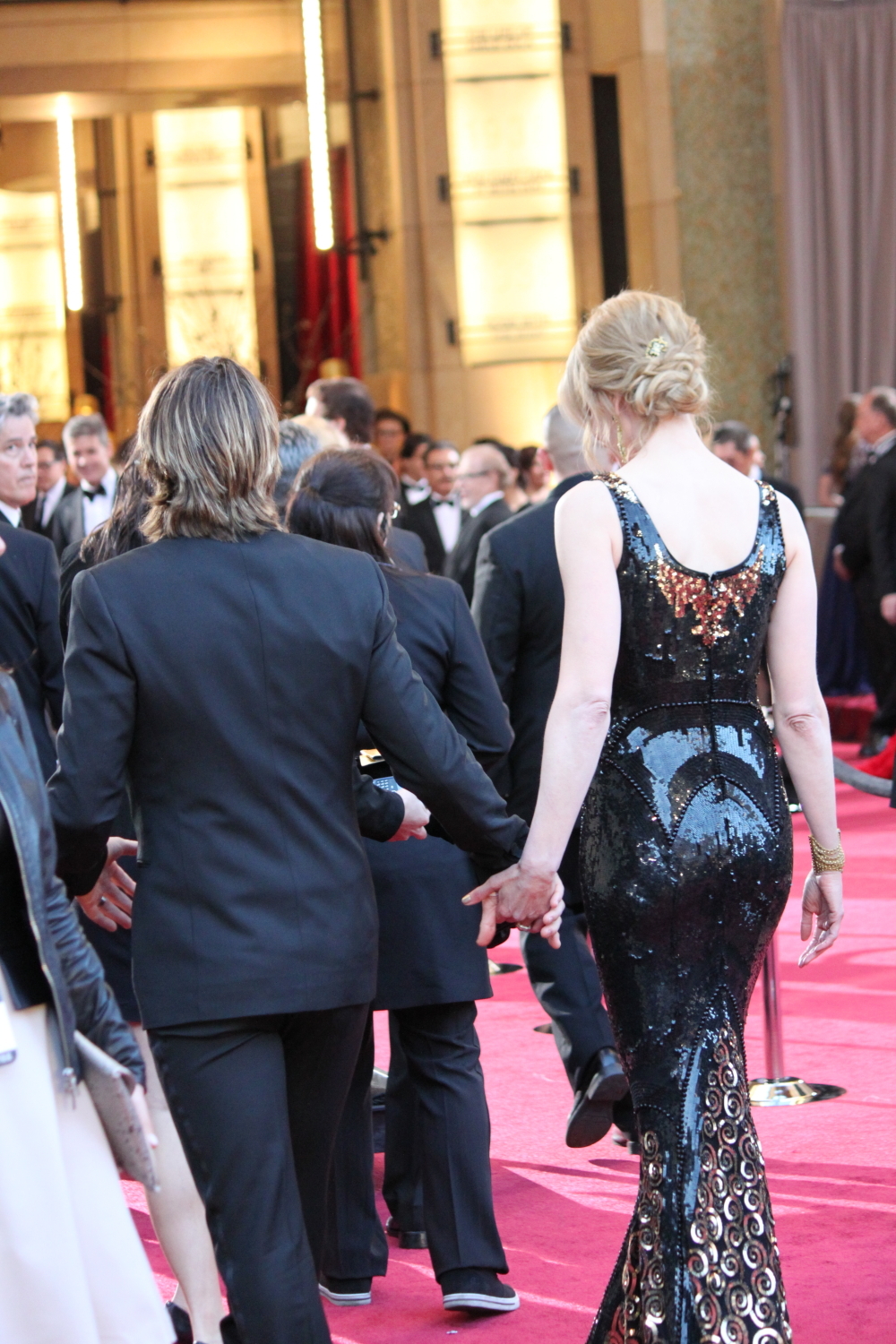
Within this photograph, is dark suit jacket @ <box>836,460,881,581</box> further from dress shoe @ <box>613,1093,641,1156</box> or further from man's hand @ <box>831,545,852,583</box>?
dress shoe @ <box>613,1093,641,1156</box>

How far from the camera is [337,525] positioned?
3.32m

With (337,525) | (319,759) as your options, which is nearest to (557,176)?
(337,525)

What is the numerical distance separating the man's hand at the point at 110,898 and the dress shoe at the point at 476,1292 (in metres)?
0.98

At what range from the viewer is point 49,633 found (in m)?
4.02

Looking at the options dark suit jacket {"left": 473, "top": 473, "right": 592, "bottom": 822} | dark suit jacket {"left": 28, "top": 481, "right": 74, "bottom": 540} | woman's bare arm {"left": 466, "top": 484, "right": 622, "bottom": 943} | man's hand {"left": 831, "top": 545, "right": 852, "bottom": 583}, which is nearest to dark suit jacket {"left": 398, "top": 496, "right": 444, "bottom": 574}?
dark suit jacket {"left": 28, "top": 481, "right": 74, "bottom": 540}

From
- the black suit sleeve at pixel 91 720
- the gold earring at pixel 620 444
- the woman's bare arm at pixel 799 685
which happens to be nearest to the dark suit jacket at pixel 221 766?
the black suit sleeve at pixel 91 720

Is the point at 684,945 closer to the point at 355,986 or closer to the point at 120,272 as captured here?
the point at 355,986

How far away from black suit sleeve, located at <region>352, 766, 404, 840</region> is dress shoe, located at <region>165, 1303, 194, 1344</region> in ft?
3.28

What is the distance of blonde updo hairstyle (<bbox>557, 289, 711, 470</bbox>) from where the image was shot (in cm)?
279

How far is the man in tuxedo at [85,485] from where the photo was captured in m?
7.92

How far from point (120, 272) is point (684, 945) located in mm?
16359

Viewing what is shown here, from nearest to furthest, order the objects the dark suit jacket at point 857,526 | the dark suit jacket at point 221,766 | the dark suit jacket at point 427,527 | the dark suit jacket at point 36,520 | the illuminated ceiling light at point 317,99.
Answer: the dark suit jacket at point 221,766, the dark suit jacket at point 36,520, the dark suit jacket at point 857,526, the dark suit jacket at point 427,527, the illuminated ceiling light at point 317,99

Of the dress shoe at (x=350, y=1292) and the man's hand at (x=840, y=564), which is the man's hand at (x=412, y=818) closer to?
the dress shoe at (x=350, y=1292)

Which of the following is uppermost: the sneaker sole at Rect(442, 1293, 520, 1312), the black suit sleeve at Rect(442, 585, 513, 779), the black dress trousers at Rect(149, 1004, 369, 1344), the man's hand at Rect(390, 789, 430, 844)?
the black suit sleeve at Rect(442, 585, 513, 779)
